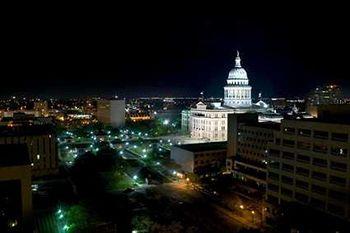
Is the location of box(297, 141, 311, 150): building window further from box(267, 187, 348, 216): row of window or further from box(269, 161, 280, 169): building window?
box(267, 187, 348, 216): row of window

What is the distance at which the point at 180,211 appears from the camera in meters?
36.8

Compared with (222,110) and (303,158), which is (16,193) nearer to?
(303,158)

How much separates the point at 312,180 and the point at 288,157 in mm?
3175

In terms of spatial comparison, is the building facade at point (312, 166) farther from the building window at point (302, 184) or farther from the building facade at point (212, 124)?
the building facade at point (212, 124)

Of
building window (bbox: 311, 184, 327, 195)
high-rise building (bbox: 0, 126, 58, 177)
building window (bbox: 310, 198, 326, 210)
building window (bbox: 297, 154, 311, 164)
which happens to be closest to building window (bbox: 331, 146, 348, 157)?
building window (bbox: 297, 154, 311, 164)

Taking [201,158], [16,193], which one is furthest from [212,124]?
[16,193]

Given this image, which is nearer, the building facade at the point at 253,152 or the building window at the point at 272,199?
the building window at the point at 272,199

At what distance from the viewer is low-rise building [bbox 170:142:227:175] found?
172 feet

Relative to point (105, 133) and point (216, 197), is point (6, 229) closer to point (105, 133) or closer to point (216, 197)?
point (216, 197)

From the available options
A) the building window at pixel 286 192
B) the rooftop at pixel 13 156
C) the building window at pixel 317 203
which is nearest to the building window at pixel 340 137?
the building window at pixel 317 203

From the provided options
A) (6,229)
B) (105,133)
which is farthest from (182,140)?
(6,229)

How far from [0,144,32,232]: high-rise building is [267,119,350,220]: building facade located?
2050cm

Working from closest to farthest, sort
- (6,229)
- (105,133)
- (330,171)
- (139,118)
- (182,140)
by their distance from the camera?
(6,229) < (330,171) < (182,140) < (105,133) < (139,118)

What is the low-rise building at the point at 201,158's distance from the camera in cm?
5244
